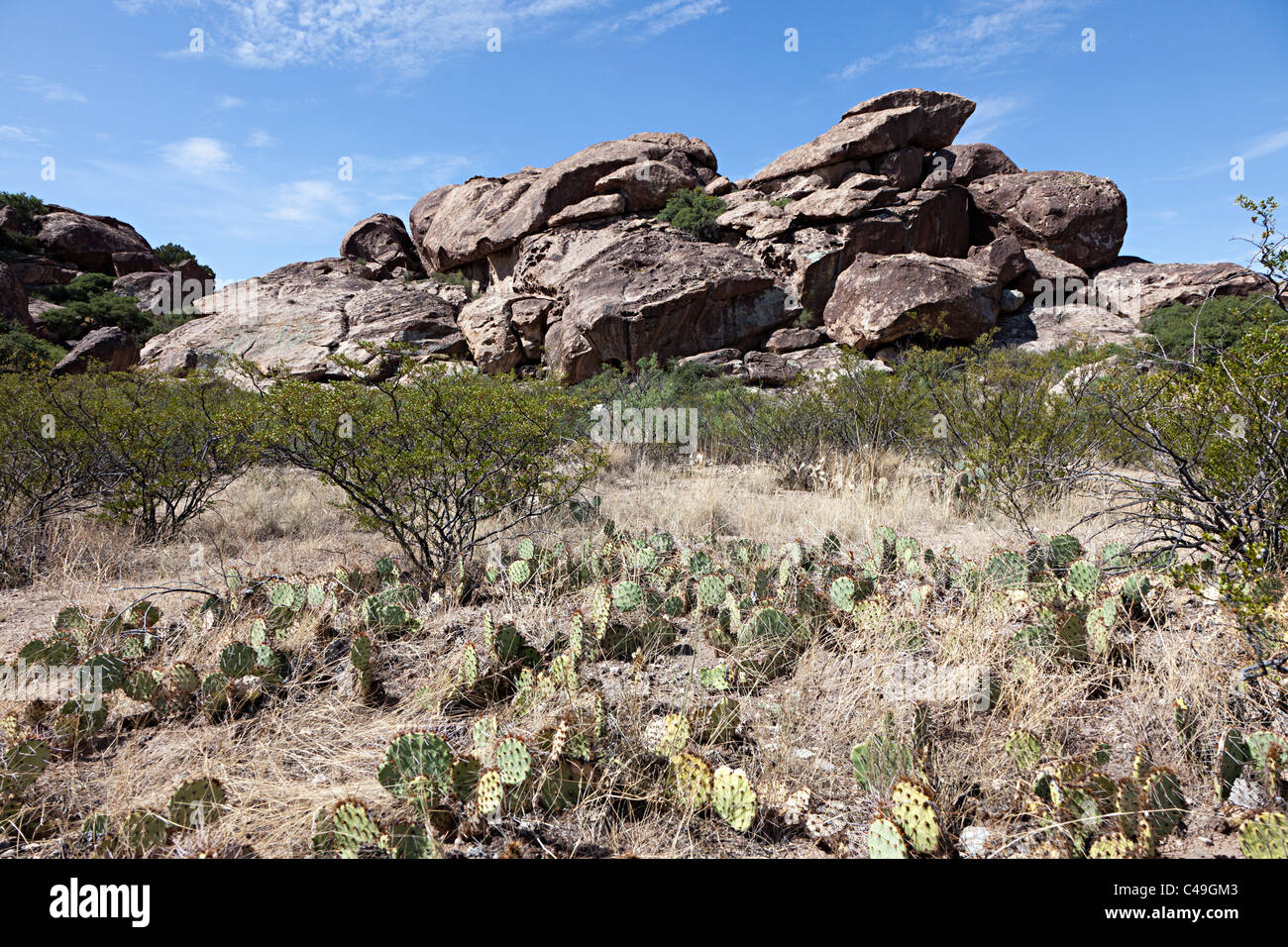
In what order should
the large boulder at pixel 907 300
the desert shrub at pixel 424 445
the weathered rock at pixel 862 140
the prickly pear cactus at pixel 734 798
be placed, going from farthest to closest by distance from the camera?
the weathered rock at pixel 862 140 < the large boulder at pixel 907 300 < the desert shrub at pixel 424 445 < the prickly pear cactus at pixel 734 798

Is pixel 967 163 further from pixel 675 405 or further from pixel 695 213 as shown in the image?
pixel 675 405

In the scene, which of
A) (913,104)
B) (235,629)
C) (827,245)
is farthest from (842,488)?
(913,104)

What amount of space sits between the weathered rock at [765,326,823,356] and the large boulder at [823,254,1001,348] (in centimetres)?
49

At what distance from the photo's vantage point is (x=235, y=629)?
3.75m

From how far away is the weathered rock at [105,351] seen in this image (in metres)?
21.8

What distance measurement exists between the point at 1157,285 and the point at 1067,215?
3.52 meters

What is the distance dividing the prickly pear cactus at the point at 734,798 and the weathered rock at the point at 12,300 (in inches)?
1195

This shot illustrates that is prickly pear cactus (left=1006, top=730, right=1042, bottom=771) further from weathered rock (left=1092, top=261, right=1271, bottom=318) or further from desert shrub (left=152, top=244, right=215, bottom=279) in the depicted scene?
desert shrub (left=152, top=244, right=215, bottom=279)

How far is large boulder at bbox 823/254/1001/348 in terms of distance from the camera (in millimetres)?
17812

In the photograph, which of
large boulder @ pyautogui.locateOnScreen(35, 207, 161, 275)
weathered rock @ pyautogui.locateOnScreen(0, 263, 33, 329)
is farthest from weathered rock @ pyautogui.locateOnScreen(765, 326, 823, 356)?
large boulder @ pyautogui.locateOnScreen(35, 207, 161, 275)

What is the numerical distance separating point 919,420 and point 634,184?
16.8m

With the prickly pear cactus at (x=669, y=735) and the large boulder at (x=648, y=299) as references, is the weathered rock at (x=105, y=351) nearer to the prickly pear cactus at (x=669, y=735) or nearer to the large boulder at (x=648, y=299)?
the large boulder at (x=648, y=299)

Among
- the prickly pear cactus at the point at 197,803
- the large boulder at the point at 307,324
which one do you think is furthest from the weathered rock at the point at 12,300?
the prickly pear cactus at the point at 197,803
